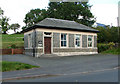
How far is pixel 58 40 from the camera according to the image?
21094 mm

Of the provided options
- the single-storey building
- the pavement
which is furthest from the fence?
the pavement

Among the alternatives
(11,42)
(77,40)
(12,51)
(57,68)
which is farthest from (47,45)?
(11,42)

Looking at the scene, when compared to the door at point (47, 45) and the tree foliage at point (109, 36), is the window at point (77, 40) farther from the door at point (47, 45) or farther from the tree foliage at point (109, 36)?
the tree foliage at point (109, 36)

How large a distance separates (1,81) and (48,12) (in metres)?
36.3

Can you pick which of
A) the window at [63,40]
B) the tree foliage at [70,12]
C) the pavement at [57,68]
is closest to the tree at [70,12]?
the tree foliage at [70,12]

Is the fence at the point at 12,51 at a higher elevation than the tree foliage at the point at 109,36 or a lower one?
lower

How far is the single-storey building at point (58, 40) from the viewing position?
19.7 m

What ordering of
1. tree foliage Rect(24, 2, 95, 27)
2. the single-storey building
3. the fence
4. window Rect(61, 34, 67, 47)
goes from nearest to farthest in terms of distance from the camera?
the single-storey building < window Rect(61, 34, 67, 47) < the fence < tree foliage Rect(24, 2, 95, 27)

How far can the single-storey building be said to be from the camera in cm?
1966

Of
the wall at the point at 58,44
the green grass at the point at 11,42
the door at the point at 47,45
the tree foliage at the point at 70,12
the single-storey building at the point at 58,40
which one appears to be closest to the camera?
the wall at the point at 58,44

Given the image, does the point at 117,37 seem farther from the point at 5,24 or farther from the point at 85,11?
the point at 5,24

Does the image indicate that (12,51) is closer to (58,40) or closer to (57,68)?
(58,40)

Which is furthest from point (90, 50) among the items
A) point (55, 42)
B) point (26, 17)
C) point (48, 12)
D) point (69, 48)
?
point (26, 17)

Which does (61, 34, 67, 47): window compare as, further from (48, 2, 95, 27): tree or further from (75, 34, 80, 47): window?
(48, 2, 95, 27): tree
